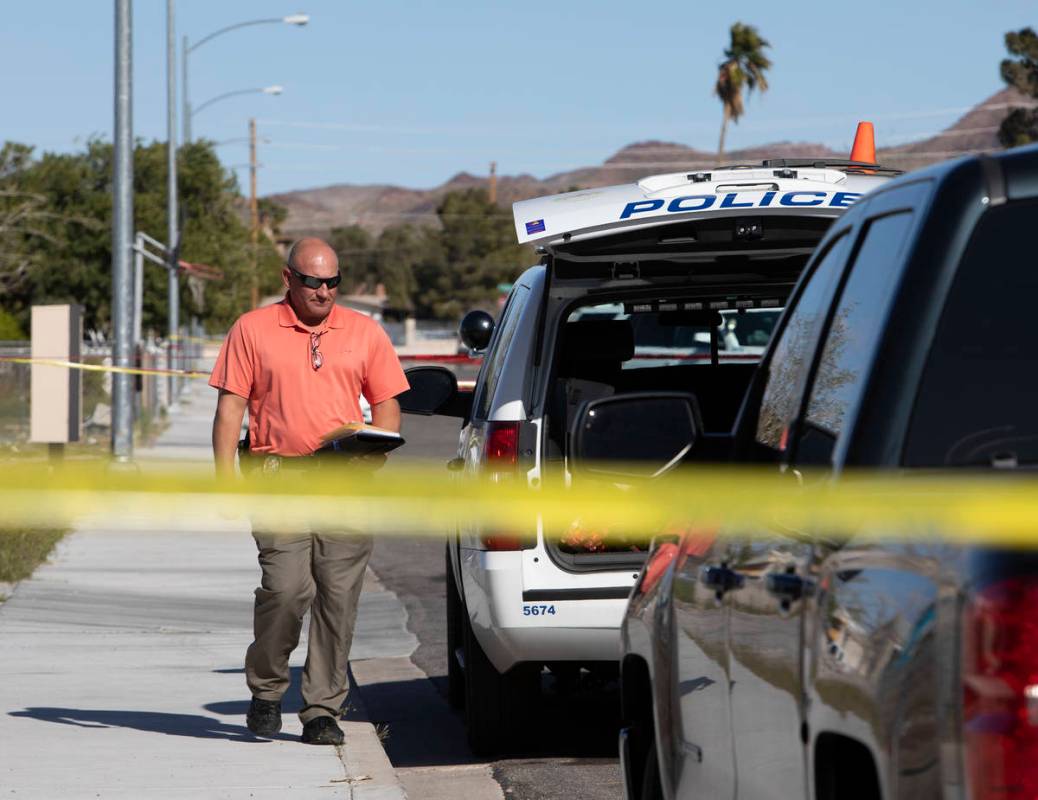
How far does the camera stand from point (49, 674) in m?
9.37

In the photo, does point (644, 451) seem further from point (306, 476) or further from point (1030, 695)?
point (306, 476)

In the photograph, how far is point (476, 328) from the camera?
11969 mm

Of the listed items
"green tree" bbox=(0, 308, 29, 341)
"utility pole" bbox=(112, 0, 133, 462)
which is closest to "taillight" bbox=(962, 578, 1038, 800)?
"utility pole" bbox=(112, 0, 133, 462)

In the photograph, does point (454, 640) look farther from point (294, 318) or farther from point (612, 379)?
point (294, 318)

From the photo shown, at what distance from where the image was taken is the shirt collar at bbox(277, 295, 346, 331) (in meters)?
7.66

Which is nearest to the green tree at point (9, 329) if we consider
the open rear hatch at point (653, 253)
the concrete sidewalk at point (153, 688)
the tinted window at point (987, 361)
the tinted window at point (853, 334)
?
the concrete sidewalk at point (153, 688)

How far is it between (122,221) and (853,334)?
18.4 m

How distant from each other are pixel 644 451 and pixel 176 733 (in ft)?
14.7

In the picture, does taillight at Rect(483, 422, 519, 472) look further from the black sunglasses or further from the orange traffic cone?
the orange traffic cone

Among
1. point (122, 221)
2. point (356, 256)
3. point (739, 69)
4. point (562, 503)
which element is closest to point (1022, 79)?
point (739, 69)

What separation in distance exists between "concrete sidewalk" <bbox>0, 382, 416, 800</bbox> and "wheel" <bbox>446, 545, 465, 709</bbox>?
18.8 inches

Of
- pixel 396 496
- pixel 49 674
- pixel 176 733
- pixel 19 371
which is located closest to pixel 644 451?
pixel 396 496

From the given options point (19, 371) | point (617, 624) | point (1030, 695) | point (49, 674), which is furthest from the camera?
point (19, 371)

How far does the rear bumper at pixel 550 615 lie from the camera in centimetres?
685
